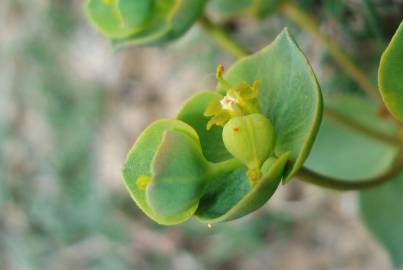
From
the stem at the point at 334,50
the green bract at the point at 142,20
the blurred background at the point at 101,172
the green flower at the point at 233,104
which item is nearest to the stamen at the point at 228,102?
the green flower at the point at 233,104

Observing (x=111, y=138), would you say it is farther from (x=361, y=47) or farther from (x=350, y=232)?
(x=361, y=47)

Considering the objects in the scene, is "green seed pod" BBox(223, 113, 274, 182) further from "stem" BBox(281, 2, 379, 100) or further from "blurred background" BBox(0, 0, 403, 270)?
"blurred background" BBox(0, 0, 403, 270)

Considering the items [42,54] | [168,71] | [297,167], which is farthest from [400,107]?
[42,54]

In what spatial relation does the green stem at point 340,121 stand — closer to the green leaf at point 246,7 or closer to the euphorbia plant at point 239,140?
the euphorbia plant at point 239,140

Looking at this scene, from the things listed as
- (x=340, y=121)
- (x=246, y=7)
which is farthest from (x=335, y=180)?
(x=246, y=7)

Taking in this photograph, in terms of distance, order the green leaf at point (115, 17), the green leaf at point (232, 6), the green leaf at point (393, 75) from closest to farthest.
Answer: the green leaf at point (393, 75) → the green leaf at point (115, 17) → the green leaf at point (232, 6)

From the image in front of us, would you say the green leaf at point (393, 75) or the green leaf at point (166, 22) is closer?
the green leaf at point (393, 75)

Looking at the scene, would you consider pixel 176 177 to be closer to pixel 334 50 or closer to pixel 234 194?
pixel 234 194
